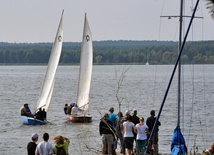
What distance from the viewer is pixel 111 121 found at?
2062 cm

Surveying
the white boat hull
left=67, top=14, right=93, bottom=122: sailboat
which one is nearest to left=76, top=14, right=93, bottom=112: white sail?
left=67, top=14, right=93, bottom=122: sailboat

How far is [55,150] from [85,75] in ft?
96.8

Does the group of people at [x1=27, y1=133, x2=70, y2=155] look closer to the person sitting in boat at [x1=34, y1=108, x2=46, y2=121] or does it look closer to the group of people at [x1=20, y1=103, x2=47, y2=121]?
the group of people at [x1=20, y1=103, x2=47, y2=121]

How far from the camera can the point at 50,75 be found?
46719 mm

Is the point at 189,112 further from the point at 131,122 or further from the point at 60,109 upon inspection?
the point at 131,122

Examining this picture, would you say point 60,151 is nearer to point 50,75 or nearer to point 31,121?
point 31,121

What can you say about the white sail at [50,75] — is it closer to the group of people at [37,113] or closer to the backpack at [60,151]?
the group of people at [37,113]

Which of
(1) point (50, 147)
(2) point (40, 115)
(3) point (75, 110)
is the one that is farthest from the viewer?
(3) point (75, 110)

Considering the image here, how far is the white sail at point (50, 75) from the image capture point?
148 ft

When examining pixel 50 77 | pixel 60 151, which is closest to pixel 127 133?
pixel 60 151

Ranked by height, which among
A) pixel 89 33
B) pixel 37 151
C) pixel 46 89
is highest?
pixel 89 33

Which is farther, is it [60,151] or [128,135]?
[128,135]

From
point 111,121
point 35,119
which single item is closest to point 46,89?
point 35,119

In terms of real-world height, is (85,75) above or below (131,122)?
above
